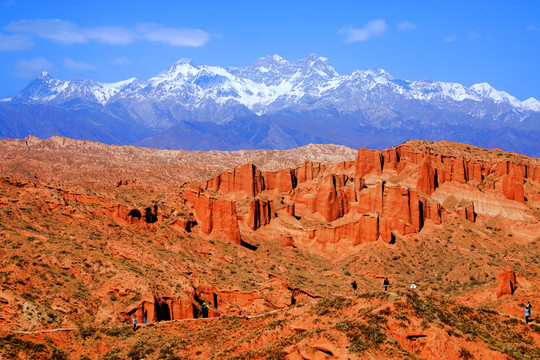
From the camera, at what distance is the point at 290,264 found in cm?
8350

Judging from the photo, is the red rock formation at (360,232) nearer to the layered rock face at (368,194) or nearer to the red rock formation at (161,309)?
the layered rock face at (368,194)

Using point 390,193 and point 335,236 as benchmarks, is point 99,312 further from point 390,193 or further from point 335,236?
point 390,193

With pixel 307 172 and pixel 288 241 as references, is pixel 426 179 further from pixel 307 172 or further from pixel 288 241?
pixel 288 241

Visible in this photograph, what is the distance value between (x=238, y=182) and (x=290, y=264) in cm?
4896

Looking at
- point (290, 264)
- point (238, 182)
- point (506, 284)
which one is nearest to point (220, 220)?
point (290, 264)

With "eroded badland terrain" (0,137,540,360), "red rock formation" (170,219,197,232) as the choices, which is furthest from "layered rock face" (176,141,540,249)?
"red rock formation" (170,219,197,232)

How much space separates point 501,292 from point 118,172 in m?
145

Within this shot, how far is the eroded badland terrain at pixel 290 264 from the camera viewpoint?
122 ft

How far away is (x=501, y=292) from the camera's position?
5991 cm

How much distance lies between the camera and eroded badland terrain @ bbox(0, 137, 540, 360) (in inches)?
1463

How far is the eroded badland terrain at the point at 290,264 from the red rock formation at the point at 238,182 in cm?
28

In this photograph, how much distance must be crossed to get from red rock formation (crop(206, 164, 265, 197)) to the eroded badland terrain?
28 centimetres

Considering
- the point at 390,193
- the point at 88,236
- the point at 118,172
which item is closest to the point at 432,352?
the point at 88,236

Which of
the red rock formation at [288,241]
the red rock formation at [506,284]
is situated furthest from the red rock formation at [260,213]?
the red rock formation at [506,284]
